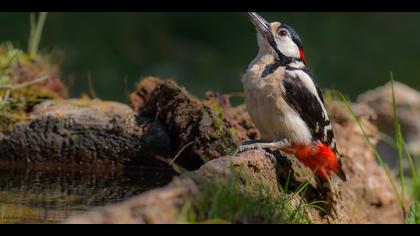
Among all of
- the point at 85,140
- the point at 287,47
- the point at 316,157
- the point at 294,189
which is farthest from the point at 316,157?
the point at 85,140

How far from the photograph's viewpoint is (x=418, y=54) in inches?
460

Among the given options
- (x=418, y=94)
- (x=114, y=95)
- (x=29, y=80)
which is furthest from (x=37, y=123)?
(x=114, y=95)

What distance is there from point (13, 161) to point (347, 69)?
6.47 meters

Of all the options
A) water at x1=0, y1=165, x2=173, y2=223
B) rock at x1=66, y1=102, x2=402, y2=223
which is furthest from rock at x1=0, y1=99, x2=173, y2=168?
rock at x1=66, y1=102, x2=402, y2=223

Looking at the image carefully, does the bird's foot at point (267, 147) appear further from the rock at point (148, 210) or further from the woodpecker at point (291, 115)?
the rock at point (148, 210)

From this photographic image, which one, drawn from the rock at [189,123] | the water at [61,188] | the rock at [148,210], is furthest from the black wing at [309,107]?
the rock at [148,210]

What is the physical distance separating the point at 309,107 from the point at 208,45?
23.9ft

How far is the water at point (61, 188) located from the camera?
4.41 meters

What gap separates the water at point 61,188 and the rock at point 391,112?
2.02 meters

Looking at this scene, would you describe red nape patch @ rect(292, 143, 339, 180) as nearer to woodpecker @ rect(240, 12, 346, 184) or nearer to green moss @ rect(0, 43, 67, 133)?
woodpecker @ rect(240, 12, 346, 184)

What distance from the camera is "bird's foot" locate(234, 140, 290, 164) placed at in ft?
15.6

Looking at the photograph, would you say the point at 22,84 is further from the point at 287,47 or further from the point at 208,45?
the point at 208,45

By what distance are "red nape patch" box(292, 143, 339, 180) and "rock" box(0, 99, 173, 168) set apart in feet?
3.35
